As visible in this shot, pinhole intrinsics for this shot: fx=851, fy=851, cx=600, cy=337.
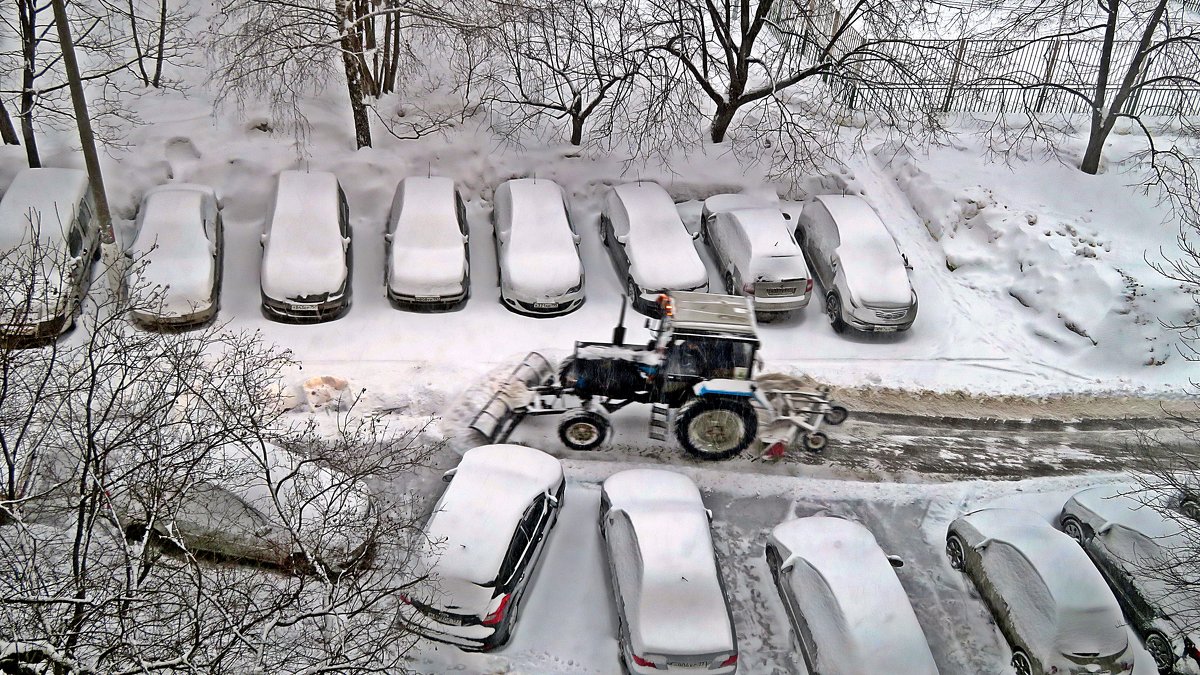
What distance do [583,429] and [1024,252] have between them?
10.3m

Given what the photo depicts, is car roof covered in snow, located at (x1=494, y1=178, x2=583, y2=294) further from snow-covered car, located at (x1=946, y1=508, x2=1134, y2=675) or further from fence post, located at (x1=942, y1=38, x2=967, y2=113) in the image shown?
fence post, located at (x1=942, y1=38, x2=967, y2=113)

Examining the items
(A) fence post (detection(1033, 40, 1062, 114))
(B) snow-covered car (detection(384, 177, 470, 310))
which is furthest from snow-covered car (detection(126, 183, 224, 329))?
(A) fence post (detection(1033, 40, 1062, 114))

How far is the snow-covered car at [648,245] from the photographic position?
14367 millimetres

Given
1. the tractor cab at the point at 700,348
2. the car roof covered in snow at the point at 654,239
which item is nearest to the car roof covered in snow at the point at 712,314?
the tractor cab at the point at 700,348

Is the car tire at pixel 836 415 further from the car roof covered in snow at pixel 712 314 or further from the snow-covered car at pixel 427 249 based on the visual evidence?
the snow-covered car at pixel 427 249

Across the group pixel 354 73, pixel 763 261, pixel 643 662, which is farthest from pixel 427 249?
pixel 643 662

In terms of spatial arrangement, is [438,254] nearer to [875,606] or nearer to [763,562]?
[763,562]

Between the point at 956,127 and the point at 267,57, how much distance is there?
49.6 ft

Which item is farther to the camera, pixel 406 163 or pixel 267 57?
pixel 406 163

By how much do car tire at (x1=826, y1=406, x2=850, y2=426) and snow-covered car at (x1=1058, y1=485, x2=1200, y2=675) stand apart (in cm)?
300

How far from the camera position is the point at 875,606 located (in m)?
8.70

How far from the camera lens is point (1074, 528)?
427 inches

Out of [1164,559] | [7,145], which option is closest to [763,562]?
[1164,559]

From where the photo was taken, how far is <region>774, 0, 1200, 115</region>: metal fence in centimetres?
1734
